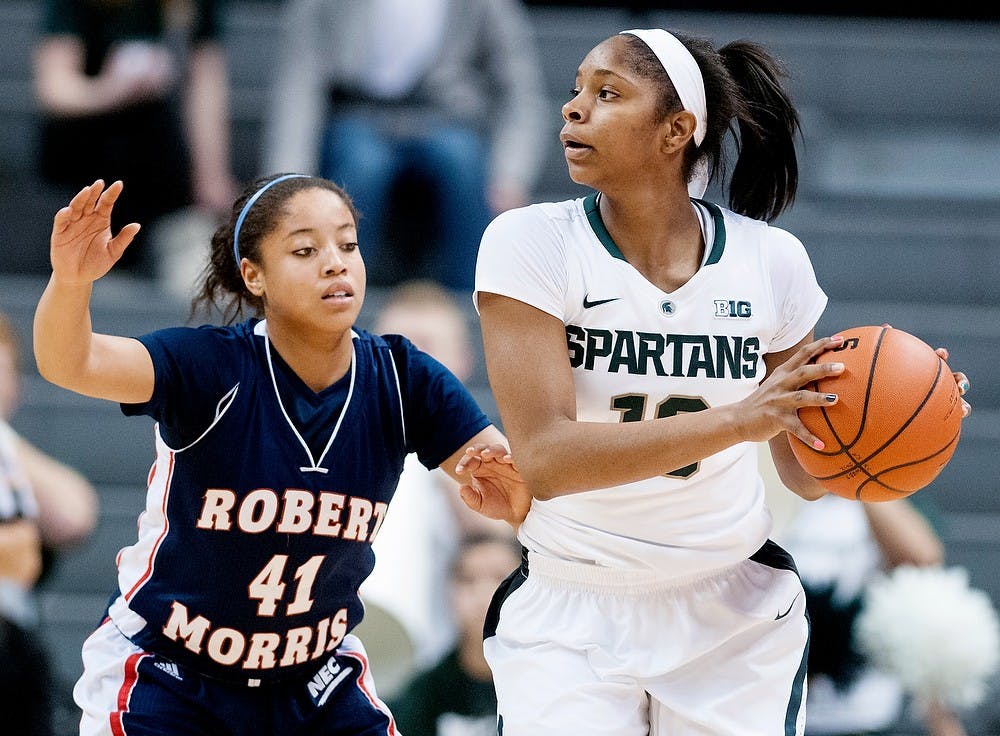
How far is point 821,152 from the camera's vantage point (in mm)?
7758

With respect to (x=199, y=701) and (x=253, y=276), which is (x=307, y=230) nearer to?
(x=253, y=276)

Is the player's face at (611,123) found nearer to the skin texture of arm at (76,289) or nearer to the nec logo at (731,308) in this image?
the nec logo at (731,308)

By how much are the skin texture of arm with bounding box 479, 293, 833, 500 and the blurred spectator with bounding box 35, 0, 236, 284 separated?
4010mm

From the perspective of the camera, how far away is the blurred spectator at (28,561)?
4.73 meters

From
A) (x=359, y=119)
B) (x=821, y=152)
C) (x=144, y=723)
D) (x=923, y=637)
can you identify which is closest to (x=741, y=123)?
(x=144, y=723)

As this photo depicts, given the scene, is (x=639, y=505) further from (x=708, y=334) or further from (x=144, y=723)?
(x=144, y=723)

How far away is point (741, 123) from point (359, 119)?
355cm

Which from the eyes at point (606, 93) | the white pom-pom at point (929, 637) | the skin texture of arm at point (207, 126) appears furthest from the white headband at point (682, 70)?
the skin texture of arm at point (207, 126)

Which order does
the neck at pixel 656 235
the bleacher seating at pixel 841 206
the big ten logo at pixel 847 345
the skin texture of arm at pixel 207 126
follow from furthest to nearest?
the skin texture of arm at pixel 207 126
the bleacher seating at pixel 841 206
the neck at pixel 656 235
the big ten logo at pixel 847 345

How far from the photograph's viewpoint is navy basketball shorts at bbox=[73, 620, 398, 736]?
10.2 feet

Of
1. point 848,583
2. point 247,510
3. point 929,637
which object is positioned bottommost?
point 929,637

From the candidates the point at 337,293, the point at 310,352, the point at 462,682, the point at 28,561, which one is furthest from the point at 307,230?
the point at 28,561

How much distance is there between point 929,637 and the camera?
15.7 ft

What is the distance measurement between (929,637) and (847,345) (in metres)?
2.42
